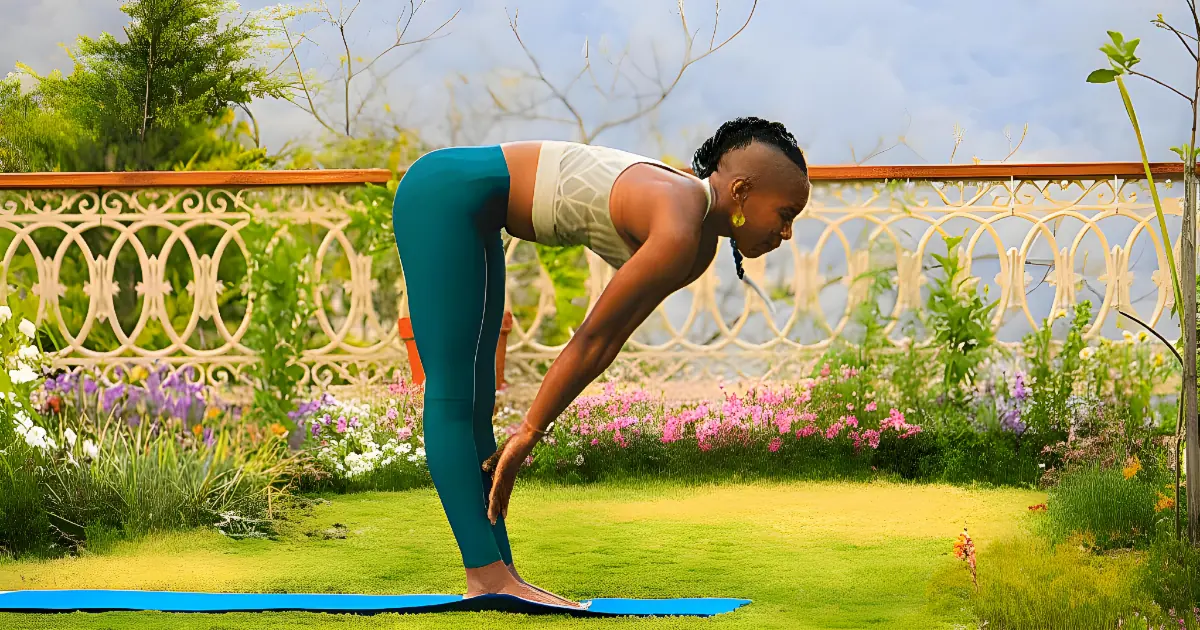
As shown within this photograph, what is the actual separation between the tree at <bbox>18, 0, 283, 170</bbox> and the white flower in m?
4.94

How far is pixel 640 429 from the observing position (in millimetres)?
5473

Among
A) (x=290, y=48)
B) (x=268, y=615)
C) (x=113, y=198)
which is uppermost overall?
(x=290, y=48)

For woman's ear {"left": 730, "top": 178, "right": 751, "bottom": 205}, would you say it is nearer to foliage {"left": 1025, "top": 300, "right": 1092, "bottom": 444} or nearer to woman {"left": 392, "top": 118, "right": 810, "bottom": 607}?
woman {"left": 392, "top": 118, "right": 810, "bottom": 607}

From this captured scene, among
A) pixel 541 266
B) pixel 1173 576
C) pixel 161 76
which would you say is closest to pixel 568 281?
pixel 541 266

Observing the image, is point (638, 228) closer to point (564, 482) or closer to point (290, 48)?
point (564, 482)

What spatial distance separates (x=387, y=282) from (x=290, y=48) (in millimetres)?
3546

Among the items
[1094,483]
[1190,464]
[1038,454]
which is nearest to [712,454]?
[1038,454]

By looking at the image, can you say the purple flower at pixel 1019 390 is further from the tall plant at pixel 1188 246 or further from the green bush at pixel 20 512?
the green bush at pixel 20 512

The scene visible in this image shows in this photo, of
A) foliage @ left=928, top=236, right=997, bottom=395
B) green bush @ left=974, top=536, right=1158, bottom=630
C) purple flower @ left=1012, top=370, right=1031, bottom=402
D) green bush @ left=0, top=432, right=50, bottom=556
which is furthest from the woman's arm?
purple flower @ left=1012, top=370, right=1031, bottom=402

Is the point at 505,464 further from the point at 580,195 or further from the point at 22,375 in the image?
the point at 22,375

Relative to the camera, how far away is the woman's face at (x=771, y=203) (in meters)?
2.73

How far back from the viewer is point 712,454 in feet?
17.6

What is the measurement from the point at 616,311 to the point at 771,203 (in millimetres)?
494

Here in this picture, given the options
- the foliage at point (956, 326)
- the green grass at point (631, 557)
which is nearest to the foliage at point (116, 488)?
the green grass at point (631, 557)
